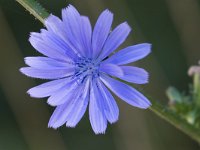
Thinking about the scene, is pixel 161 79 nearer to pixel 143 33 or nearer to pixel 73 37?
pixel 143 33

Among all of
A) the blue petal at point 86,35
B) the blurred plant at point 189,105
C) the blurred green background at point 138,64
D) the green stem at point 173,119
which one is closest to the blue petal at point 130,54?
the blue petal at point 86,35

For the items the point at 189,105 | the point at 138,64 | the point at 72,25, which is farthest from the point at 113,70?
the point at 138,64

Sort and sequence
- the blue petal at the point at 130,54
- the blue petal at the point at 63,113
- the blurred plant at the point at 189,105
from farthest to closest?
the blurred plant at the point at 189,105, the blue petal at the point at 63,113, the blue petal at the point at 130,54

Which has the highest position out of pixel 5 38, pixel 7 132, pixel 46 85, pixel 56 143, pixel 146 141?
pixel 5 38

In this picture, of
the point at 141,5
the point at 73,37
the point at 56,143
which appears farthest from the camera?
the point at 56,143

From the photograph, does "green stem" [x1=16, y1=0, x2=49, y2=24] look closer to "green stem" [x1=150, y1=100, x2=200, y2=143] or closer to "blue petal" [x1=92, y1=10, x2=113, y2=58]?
"blue petal" [x1=92, y1=10, x2=113, y2=58]

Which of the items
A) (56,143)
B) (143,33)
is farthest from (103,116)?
(56,143)

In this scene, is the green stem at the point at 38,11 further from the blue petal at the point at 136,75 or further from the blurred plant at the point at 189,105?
the blurred plant at the point at 189,105
